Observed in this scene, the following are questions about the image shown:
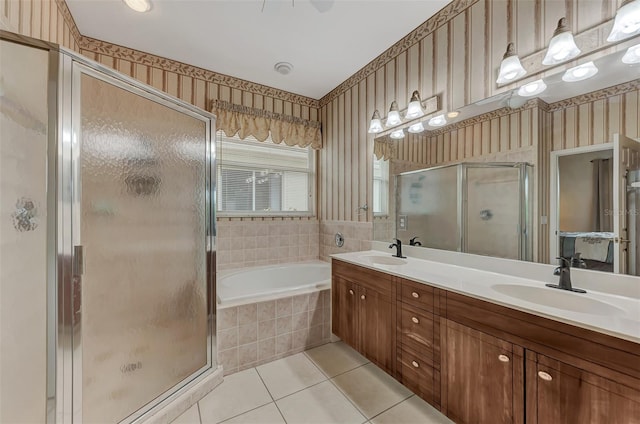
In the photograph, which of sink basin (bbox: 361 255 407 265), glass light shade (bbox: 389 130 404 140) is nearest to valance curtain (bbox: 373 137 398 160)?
glass light shade (bbox: 389 130 404 140)

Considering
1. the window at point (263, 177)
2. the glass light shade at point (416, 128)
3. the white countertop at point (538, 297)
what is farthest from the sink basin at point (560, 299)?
the window at point (263, 177)

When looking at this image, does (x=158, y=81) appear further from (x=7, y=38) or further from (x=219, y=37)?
(x=7, y=38)

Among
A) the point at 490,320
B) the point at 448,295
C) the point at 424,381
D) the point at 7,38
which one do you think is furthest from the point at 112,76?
the point at 424,381

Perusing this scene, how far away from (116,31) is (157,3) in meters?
0.59

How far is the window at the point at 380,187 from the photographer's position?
2.38 meters

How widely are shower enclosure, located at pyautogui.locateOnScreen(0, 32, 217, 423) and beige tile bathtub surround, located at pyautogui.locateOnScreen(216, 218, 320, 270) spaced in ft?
3.26

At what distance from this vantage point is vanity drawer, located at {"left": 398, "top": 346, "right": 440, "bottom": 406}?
1353mm

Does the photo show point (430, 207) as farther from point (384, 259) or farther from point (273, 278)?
point (273, 278)

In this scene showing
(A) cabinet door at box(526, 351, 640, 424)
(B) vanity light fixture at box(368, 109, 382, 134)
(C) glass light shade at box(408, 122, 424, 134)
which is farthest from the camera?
(B) vanity light fixture at box(368, 109, 382, 134)

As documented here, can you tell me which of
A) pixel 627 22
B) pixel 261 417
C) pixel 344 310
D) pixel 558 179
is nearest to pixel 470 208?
pixel 558 179

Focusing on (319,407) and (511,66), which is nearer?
(511,66)

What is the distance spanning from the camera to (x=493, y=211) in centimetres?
158

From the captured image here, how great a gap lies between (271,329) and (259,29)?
2.41 metres

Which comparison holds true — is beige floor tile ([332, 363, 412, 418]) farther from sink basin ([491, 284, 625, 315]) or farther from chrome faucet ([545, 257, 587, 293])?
chrome faucet ([545, 257, 587, 293])
